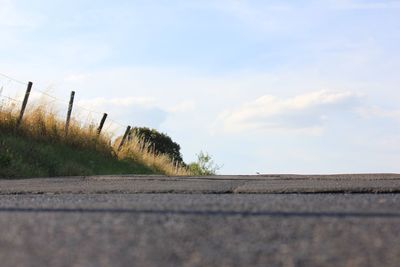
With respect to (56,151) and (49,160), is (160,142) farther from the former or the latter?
(49,160)

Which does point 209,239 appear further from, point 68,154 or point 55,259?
point 68,154

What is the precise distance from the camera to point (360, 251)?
2432 mm

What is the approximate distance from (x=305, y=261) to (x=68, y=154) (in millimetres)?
13650

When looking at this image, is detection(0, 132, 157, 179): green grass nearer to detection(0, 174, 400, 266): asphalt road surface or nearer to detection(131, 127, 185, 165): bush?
detection(131, 127, 185, 165): bush

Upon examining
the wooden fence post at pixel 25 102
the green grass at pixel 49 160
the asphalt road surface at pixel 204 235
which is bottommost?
the asphalt road surface at pixel 204 235

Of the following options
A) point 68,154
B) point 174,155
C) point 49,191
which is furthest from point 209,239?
point 174,155

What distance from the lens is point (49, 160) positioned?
46.1ft

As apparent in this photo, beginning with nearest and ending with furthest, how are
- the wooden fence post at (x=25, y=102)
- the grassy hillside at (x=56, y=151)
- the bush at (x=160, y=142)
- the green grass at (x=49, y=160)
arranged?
the green grass at (x=49, y=160), the grassy hillside at (x=56, y=151), the wooden fence post at (x=25, y=102), the bush at (x=160, y=142)

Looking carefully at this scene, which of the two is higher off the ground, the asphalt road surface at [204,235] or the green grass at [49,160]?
the green grass at [49,160]

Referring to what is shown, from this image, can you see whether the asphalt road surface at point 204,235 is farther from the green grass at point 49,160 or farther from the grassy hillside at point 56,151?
the grassy hillside at point 56,151


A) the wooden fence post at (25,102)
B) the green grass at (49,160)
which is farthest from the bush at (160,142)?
the wooden fence post at (25,102)

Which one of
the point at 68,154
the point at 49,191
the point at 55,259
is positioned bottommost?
the point at 55,259

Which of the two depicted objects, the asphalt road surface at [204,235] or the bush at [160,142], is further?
the bush at [160,142]

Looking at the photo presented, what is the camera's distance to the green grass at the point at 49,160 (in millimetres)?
12211
